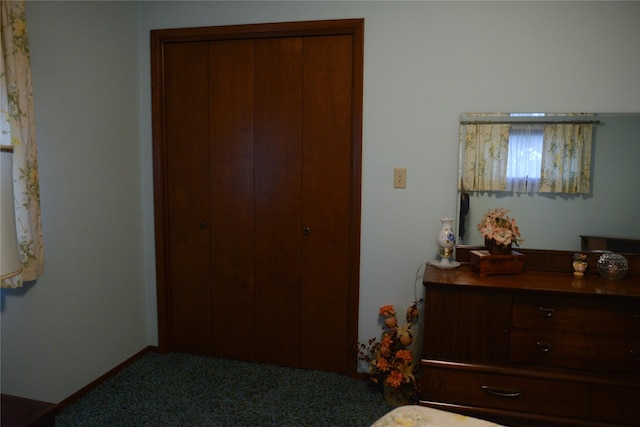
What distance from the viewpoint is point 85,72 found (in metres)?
2.06

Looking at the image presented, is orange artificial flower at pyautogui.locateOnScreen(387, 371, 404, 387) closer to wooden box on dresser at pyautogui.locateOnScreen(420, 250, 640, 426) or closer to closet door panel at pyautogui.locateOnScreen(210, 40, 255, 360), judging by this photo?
wooden box on dresser at pyautogui.locateOnScreen(420, 250, 640, 426)

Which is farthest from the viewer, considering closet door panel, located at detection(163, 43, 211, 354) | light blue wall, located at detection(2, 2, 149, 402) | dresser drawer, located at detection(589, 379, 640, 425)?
closet door panel, located at detection(163, 43, 211, 354)

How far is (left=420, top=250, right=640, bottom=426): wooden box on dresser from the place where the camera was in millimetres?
1678

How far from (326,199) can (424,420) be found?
1.42 m

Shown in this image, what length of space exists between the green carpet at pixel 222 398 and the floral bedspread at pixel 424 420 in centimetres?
88

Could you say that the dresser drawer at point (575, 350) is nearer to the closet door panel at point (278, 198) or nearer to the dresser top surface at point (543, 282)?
the dresser top surface at point (543, 282)

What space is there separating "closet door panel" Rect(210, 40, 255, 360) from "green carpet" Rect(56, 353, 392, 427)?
226 millimetres

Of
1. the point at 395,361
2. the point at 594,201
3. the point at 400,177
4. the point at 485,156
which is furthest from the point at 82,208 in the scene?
the point at 594,201

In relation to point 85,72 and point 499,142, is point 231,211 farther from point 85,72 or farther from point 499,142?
point 499,142

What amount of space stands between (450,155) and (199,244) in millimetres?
1625

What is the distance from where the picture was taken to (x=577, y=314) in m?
1.70

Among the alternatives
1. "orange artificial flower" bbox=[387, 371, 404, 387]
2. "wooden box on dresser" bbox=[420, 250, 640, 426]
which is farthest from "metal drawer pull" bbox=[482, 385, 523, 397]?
"orange artificial flower" bbox=[387, 371, 404, 387]

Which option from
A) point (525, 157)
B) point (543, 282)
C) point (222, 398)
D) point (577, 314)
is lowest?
point (222, 398)

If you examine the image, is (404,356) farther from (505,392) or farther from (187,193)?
(187,193)
